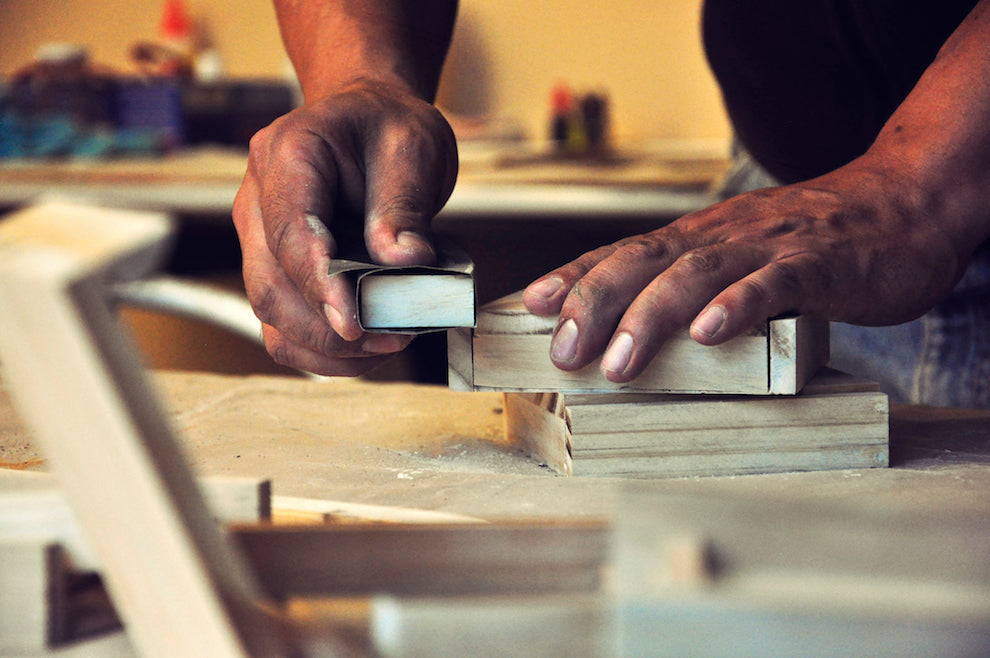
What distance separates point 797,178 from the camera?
49.4 inches

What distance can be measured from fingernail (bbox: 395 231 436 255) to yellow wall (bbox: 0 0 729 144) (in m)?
2.48

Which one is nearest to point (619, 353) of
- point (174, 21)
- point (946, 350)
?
point (946, 350)

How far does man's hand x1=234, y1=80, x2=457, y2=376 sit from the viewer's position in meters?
0.69

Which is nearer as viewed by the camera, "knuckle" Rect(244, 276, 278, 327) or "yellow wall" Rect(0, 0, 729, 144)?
"knuckle" Rect(244, 276, 278, 327)

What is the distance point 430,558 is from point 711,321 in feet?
1.15

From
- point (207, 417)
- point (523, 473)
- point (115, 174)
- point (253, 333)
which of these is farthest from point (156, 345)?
point (523, 473)

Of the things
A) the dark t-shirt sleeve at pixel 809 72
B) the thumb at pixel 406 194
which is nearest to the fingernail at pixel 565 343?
the thumb at pixel 406 194

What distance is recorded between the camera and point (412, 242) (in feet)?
2.22

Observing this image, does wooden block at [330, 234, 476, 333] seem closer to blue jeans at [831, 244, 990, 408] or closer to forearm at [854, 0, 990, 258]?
forearm at [854, 0, 990, 258]

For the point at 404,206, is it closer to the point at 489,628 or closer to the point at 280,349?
the point at 280,349

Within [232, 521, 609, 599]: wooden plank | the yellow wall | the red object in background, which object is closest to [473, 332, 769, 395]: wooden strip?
[232, 521, 609, 599]: wooden plank

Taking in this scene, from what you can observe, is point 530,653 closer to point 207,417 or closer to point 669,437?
point 669,437

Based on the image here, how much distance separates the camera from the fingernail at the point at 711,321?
632 millimetres

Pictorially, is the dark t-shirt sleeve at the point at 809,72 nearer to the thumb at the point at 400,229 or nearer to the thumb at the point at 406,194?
the thumb at the point at 406,194
